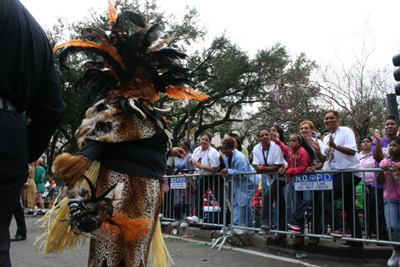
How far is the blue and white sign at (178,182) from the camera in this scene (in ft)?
24.2

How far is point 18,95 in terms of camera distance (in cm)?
170

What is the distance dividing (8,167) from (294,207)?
4.65 m

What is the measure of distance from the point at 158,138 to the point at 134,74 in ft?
1.78

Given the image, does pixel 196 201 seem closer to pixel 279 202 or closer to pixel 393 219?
pixel 279 202

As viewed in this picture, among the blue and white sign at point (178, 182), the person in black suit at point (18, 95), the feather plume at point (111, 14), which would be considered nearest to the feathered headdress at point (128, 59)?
the feather plume at point (111, 14)

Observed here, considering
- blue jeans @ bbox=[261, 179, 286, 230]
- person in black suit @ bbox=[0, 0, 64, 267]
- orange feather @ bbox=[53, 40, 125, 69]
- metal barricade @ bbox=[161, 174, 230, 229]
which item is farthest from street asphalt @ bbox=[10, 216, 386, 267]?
person in black suit @ bbox=[0, 0, 64, 267]

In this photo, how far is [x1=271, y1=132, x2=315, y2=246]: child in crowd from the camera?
16.7 feet

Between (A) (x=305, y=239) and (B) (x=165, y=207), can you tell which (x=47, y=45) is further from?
(B) (x=165, y=207)

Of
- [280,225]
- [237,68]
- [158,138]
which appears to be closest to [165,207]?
[280,225]

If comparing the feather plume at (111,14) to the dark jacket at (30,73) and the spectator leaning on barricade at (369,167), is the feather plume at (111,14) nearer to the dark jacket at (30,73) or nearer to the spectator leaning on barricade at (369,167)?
the dark jacket at (30,73)

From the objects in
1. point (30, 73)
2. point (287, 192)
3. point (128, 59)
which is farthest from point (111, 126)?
point (287, 192)

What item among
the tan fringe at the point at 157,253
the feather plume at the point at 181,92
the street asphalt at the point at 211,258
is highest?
the feather plume at the point at 181,92

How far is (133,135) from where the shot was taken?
2414 mm

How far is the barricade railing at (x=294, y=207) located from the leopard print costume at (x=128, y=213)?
3.24 m
